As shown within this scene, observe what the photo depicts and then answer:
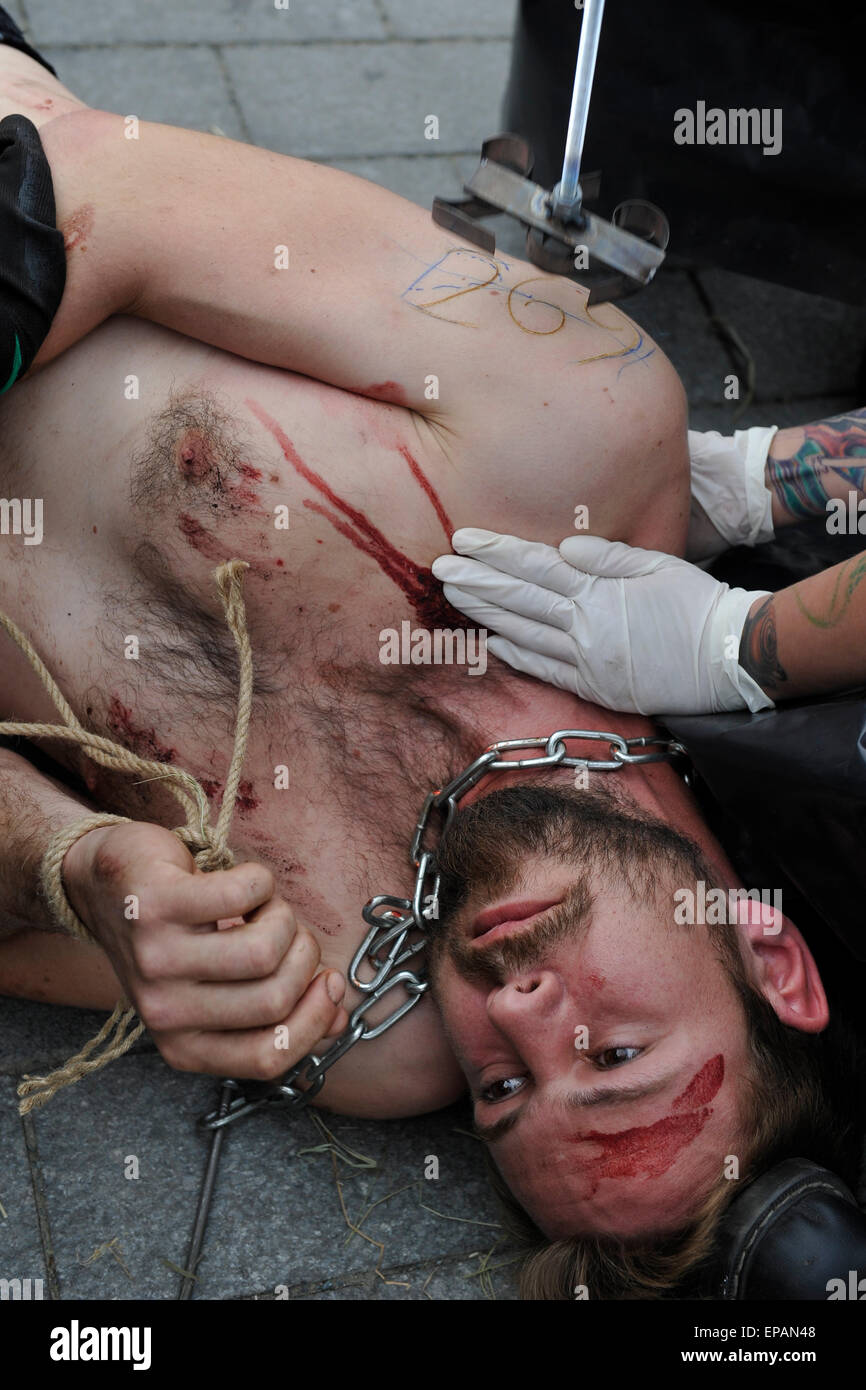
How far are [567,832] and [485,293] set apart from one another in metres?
0.88

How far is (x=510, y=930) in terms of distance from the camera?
1.94 metres

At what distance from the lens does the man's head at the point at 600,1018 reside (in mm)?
1874

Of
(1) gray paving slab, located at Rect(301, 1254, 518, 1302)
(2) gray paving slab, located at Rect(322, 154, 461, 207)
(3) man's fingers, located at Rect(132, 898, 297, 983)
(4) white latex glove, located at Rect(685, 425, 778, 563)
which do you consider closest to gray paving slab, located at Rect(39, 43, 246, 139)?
(2) gray paving slab, located at Rect(322, 154, 461, 207)

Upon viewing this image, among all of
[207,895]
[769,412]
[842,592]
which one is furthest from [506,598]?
[769,412]

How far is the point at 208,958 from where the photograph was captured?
168 centimetres

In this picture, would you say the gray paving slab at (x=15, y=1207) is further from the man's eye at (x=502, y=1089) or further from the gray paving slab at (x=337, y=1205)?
the man's eye at (x=502, y=1089)

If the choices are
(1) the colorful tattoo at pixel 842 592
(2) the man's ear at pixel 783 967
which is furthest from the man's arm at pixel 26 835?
(1) the colorful tattoo at pixel 842 592

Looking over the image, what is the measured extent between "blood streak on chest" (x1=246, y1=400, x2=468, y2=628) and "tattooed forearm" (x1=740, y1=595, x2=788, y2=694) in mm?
502

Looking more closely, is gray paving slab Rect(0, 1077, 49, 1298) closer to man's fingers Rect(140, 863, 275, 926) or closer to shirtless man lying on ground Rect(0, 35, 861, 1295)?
shirtless man lying on ground Rect(0, 35, 861, 1295)

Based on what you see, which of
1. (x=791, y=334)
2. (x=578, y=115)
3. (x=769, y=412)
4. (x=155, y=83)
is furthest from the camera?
(x=155, y=83)

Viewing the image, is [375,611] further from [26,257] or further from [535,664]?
[26,257]

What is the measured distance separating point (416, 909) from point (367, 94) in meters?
2.94

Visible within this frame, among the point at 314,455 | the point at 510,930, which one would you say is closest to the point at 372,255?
the point at 314,455

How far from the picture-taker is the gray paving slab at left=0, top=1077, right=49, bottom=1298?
2.10 m
